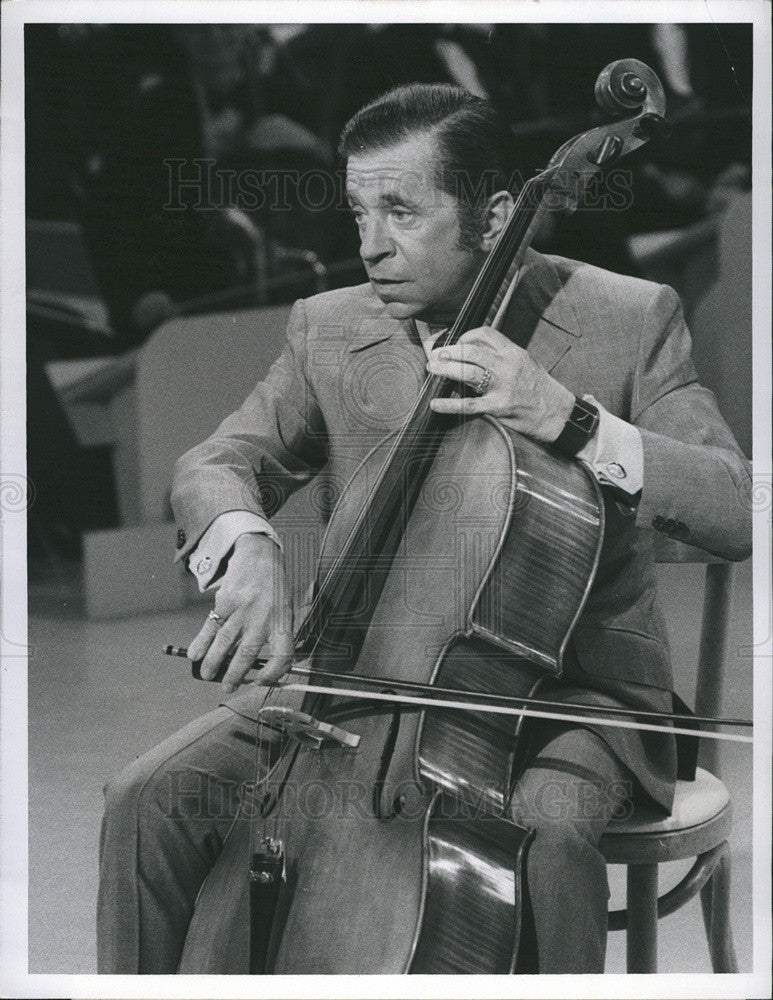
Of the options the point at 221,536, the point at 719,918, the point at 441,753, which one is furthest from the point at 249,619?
the point at 719,918

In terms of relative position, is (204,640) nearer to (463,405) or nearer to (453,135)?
(463,405)

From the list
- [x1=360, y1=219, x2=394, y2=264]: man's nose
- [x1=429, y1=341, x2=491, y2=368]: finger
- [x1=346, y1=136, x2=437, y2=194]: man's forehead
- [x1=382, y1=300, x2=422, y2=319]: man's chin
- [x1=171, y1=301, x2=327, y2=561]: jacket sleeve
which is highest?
[x1=346, y1=136, x2=437, y2=194]: man's forehead

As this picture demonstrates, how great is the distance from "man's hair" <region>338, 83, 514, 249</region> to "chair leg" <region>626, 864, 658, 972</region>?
4.10 feet

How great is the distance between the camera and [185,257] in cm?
248

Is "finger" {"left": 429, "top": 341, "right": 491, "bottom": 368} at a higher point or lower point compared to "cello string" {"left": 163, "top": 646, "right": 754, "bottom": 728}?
A: higher

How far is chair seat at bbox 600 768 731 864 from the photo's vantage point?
7.60 ft

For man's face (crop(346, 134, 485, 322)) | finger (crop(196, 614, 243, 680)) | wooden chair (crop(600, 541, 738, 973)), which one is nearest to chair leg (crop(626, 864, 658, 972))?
wooden chair (crop(600, 541, 738, 973))

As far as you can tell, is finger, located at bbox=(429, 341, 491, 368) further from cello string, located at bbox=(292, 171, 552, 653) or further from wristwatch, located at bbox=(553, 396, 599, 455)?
wristwatch, located at bbox=(553, 396, 599, 455)

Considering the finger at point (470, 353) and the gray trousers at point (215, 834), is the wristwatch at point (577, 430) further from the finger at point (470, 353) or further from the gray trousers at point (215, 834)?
the gray trousers at point (215, 834)

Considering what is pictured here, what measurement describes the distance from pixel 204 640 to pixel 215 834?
0.37 metres

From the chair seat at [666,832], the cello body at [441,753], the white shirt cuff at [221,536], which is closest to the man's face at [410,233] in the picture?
the cello body at [441,753]

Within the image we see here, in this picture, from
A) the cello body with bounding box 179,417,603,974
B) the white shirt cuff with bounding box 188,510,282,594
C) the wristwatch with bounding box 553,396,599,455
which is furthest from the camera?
the white shirt cuff with bounding box 188,510,282,594

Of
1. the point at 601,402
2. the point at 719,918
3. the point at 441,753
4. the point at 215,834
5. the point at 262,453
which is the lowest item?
the point at 719,918

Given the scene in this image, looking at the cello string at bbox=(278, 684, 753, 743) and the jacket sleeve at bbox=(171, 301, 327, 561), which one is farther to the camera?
the jacket sleeve at bbox=(171, 301, 327, 561)
